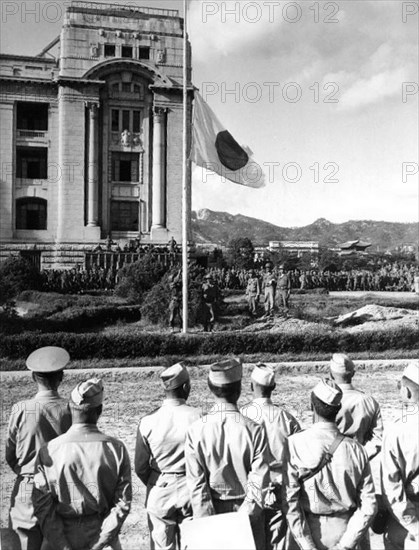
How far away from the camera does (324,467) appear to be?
3432 mm

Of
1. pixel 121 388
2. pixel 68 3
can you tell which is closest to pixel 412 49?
pixel 68 3

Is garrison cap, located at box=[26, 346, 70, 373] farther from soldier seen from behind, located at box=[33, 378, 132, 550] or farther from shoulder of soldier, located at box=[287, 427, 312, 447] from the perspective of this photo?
shoulder of soldier, located at box=[287, 427, 312, 447]

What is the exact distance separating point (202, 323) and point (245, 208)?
8.23 ft

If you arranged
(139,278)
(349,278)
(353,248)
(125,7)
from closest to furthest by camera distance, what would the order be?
1. (125,7)
2. (139,278)
3. (349,278)
4. (353,248)

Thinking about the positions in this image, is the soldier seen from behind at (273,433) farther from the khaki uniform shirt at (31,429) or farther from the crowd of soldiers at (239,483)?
the khaki uniform shirt at (31,429)

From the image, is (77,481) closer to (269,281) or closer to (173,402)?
(173,402)

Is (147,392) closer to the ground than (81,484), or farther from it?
closer to the ground

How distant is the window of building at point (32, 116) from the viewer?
39.3 ft

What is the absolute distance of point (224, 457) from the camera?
3.53 m

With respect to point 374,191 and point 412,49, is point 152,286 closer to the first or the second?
point 374,191

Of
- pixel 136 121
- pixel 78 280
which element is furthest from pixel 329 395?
pixel 136 121

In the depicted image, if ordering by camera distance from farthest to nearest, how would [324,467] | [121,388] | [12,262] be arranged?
[12,262], [121,388], [324,467]

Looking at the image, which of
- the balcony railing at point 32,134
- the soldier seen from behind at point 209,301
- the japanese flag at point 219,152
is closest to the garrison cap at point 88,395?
the soldier seen from behind at point 209,301

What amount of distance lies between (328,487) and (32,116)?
10843mm
